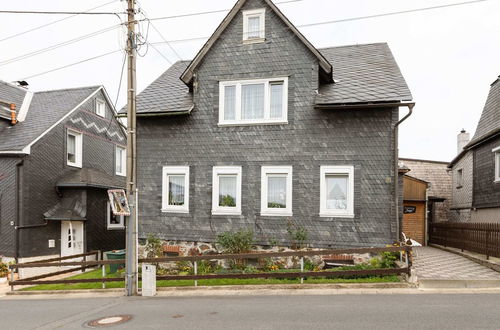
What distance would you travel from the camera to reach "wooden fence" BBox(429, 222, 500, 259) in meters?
12.2

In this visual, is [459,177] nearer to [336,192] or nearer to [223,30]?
[336,192]

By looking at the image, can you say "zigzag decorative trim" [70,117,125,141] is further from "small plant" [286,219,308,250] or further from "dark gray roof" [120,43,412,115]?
"small plant" [286,219,308,250]

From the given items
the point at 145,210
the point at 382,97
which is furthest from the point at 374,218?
the point at 145,210

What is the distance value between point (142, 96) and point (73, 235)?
9.07 meters

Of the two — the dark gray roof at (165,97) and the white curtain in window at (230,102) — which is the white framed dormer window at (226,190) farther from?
the dark gray roof at (165,97)

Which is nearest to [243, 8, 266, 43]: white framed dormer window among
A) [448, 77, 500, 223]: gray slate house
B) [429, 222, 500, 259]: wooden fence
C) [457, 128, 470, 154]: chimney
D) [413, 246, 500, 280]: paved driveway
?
[413, 246, 500, 280]: paved driveway

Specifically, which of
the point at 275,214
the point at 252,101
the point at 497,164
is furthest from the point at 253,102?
the point at 497,164

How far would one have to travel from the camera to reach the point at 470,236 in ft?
46.5

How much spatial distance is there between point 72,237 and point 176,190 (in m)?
8.56

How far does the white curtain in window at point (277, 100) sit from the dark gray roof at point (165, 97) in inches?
124

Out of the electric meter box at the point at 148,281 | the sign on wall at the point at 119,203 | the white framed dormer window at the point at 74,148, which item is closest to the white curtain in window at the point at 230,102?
the sign on wall at the point at 119,203

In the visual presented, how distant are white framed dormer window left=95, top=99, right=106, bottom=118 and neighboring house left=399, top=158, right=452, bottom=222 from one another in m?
20.3

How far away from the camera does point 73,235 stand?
1931 cm

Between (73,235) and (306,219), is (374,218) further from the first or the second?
(73,235)
